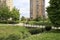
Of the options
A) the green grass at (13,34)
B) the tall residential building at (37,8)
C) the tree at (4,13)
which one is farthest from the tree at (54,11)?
the tall residential building at (37,8)

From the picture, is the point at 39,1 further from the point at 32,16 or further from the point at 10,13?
the point at 10,13

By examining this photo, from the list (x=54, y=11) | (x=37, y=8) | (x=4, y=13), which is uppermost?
(x=54, y=11)

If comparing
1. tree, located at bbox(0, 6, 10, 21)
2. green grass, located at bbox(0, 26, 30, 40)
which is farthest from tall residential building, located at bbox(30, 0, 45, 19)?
green grass, located at bbox(0, 26, 30, 40)

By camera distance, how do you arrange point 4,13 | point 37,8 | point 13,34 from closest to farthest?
point 13,34 < point 4,13 < point 37,8

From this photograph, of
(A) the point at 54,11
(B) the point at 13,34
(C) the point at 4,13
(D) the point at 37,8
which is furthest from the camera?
(D) the point at 37,8

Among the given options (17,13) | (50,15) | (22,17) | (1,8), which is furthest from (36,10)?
(50,15)

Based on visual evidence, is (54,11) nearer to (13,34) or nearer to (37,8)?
(13,34)

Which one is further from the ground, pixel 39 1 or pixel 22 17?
pixel 39 1

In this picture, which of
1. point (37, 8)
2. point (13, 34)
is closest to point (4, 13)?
point (37, 8)

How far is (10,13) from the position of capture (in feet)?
216

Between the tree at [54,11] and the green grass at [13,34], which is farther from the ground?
the tree at [54,11]

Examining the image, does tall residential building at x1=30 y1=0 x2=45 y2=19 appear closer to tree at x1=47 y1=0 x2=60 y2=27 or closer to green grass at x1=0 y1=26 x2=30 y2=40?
green grass at x1=0 y1=26 x2=30 y2=40

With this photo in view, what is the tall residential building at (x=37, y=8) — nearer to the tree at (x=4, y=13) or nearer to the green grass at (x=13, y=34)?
the tree at (x=4, y=13)

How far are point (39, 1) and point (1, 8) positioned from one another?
28825 mm
